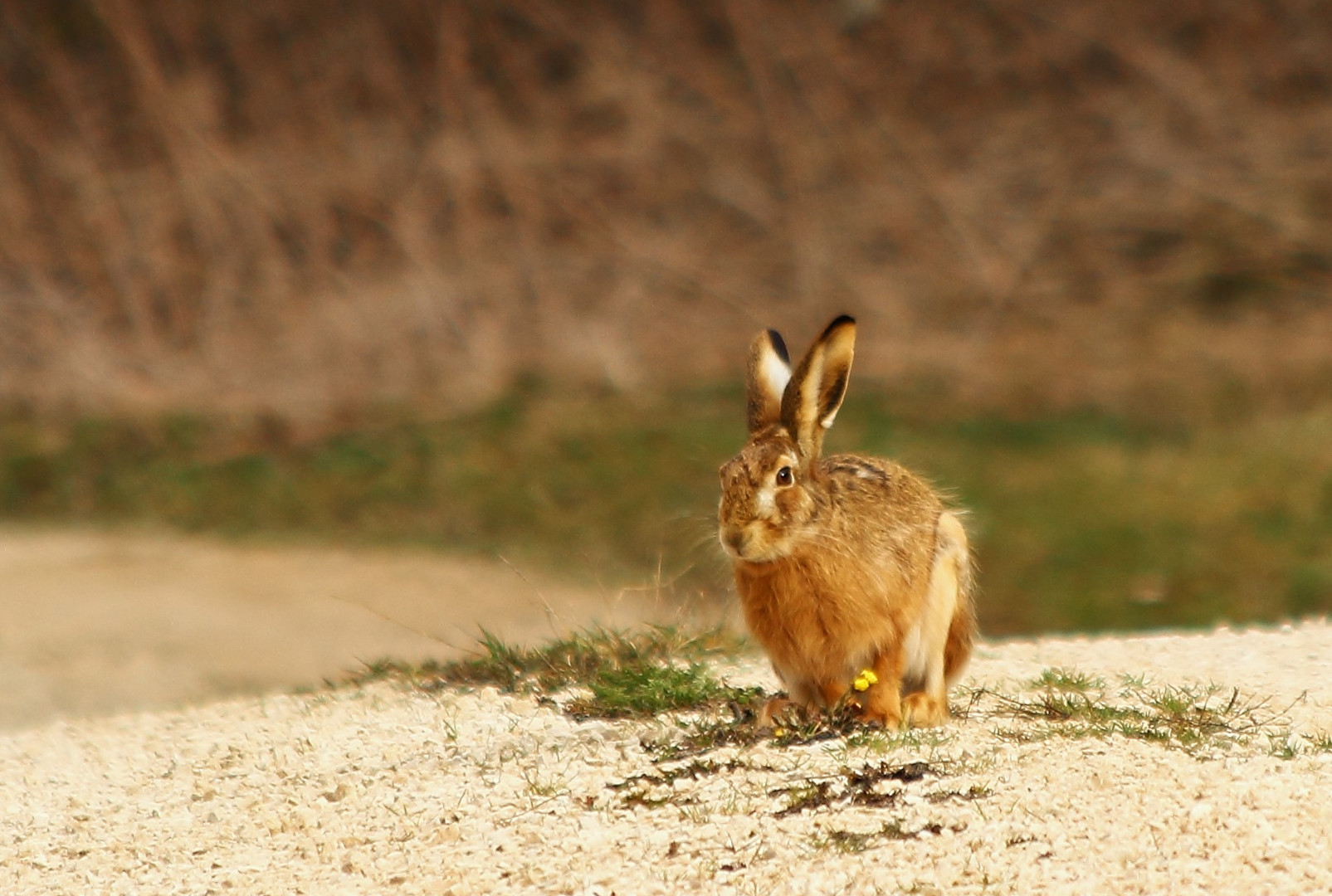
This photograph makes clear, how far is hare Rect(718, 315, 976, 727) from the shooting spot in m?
4.55

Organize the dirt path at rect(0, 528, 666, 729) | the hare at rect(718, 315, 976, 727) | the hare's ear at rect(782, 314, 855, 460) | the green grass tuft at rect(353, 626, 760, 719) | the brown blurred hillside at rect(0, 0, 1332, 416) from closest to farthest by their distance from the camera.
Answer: the hare at rect(718, 315, 976, 727) < the hare's ear at rect(782, 314, 855, 460) < the green grass tuft at rect(353, 626, 760, 719) < the dirt path at rect(0, 528, 666, 729) < the brown blurred hillside at rect(0, 0, 1332, 416)

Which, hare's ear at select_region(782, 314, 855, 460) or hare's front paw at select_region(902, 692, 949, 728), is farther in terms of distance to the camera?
hare's front paw at select_region(902, 692, 949, 728)

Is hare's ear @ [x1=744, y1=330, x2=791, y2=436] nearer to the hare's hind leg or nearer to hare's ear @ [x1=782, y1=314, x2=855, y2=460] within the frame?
hare's ear @ [x1=782, y1=314, x2=855, y2=460]

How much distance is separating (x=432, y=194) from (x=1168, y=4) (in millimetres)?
6378

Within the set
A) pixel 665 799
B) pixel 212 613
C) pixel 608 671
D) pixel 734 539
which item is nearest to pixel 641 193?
pixel 212 613

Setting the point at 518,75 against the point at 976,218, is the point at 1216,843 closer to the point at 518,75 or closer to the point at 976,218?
the point at 976,218

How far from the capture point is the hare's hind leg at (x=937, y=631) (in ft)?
15.8

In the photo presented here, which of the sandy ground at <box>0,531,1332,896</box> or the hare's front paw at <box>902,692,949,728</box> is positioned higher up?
the hare's front paw at <box>902,692,949,728</box>

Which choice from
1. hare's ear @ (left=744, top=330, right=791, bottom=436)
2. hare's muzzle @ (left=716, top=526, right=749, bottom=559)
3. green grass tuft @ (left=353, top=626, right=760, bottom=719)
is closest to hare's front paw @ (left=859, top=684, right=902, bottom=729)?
green grass tuft @ (left=353, top=626, right=760, bottom=719)

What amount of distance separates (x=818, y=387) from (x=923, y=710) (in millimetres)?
924

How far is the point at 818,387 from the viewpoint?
186 inches

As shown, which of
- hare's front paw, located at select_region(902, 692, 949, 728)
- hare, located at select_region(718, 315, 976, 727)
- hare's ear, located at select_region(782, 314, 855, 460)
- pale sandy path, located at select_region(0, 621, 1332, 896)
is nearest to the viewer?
pale sandy path, located at select_region(0, 621, 1332, 896)

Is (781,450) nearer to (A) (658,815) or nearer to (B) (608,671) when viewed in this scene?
(A) (658,815)

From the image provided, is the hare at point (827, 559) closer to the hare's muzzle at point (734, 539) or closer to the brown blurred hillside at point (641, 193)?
the hare's muzzle at point (734, 539)
